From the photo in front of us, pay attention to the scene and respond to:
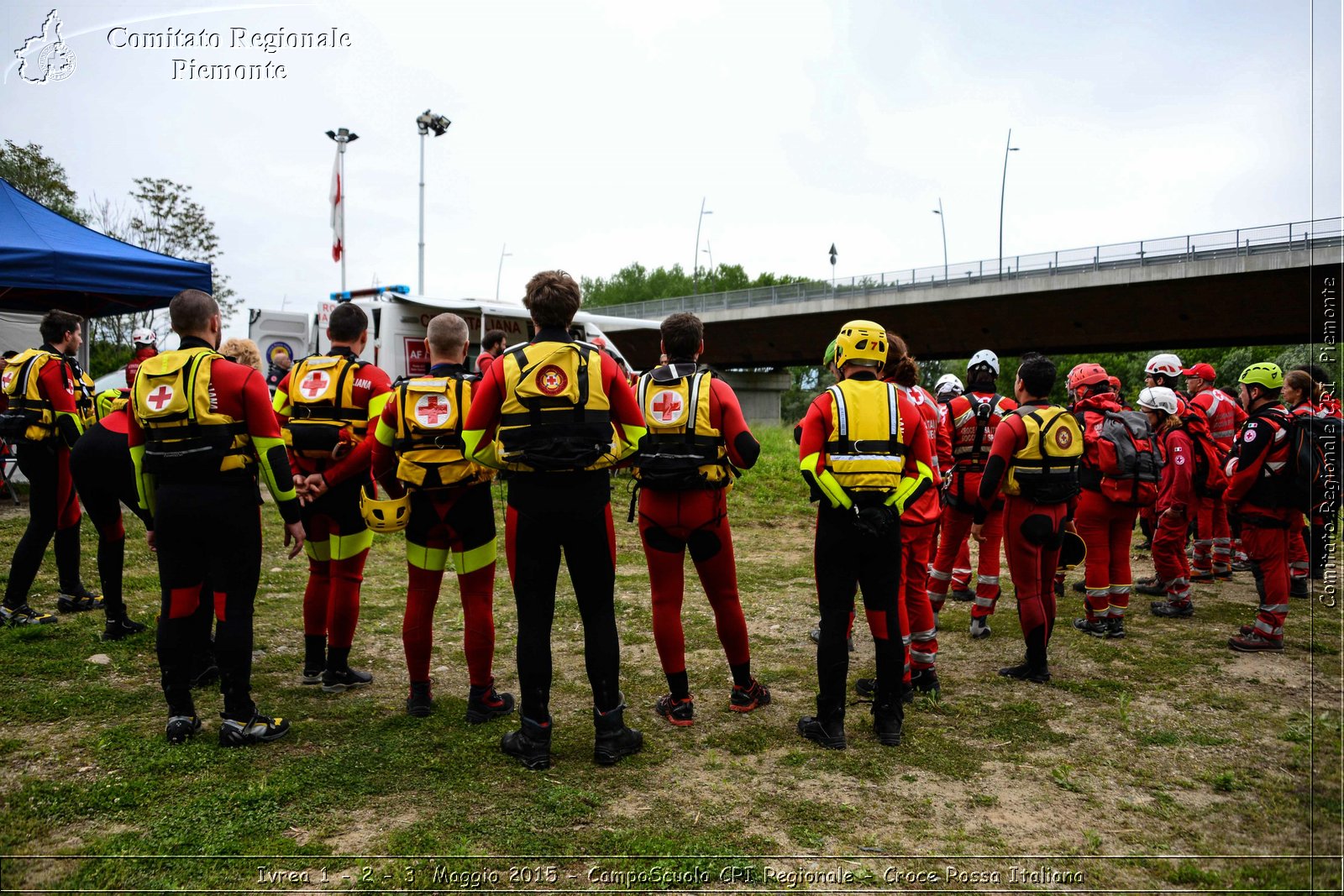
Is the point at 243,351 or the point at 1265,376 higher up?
the point at 243,351

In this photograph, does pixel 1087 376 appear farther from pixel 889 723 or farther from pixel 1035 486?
pixel 889 723

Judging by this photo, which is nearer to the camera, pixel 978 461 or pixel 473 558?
pixel 473 558

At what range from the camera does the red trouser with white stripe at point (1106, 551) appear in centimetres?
669

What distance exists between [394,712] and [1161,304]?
97.0 feet

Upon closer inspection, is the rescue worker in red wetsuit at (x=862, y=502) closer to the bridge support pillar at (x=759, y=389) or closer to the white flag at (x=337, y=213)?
the white flag at (x=337, y=213)

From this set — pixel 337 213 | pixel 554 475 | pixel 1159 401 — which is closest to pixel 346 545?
pixel 554 475

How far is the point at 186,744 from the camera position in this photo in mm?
4156

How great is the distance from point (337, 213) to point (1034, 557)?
2024cm

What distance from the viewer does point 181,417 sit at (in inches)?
155

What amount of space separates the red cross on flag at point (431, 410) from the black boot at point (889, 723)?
288 centimetres

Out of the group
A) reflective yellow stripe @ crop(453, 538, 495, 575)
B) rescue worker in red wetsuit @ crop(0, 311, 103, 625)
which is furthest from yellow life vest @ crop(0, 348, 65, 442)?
reflective yellow stripe @ crop(453, 538, 495, 575)

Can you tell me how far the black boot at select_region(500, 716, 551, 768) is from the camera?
4027mm

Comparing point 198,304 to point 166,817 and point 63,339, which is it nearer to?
point 166,817

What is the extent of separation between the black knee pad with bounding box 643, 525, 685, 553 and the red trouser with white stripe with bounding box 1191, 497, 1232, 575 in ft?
23.4
